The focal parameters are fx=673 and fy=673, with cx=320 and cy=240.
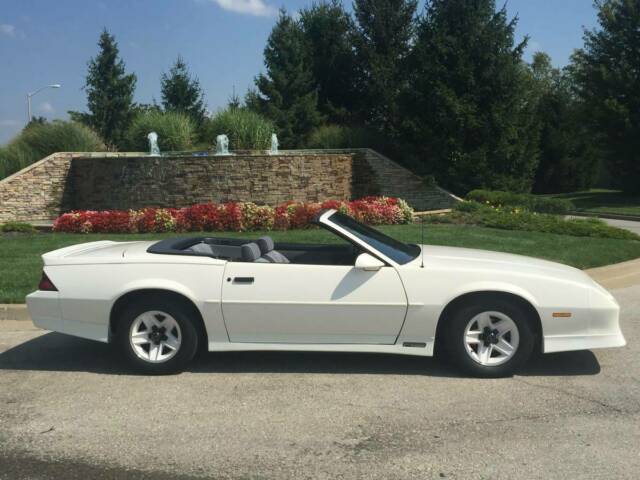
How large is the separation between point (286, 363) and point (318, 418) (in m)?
1.33

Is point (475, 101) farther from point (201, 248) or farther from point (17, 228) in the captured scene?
point (201, 248)

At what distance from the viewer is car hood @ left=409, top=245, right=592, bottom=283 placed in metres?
5.39

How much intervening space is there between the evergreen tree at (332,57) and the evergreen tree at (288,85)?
0.46 metres

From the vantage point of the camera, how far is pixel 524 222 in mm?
14445

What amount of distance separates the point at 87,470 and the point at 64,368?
2211 mm

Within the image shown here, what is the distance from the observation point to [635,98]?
86.0ft

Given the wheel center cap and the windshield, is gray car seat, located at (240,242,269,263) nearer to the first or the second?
the windshield

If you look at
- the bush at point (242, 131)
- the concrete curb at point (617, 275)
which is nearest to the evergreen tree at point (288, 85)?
the bush at point (242, 131)

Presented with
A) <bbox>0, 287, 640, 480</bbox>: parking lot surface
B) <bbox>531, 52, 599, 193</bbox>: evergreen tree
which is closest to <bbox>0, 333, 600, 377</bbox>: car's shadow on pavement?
<bbox>0, 287, 640, 480</bbox>: parking lot surface

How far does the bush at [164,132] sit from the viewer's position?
22.0 metres

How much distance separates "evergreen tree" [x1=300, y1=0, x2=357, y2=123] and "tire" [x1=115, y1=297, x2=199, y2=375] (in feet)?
78.5

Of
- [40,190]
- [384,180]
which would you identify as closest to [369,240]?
[384,180]

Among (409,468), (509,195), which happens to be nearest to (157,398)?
(409,468)

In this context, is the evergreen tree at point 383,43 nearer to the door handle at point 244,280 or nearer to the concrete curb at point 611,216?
the concrete curb at point 611,216
